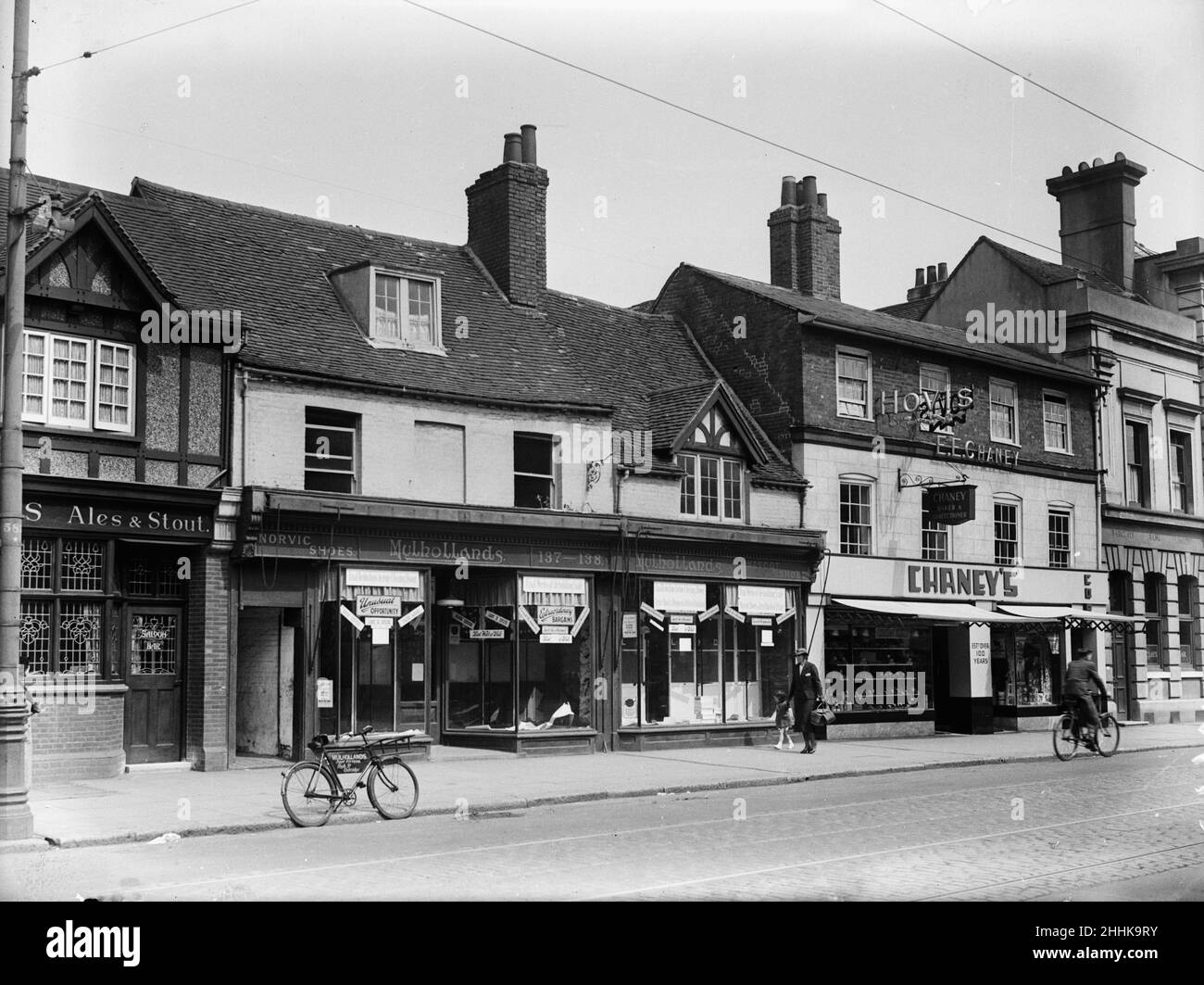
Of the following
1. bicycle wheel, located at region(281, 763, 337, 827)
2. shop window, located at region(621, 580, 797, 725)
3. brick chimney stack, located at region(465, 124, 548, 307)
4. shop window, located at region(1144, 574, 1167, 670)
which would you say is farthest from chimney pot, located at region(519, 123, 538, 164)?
shop window, located at region(1144, 574, 1167, 670)

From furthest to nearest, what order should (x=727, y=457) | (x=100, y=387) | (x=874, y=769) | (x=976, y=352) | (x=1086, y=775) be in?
(x=976, y=352)
(x=727, y=457)
(x=874, y=769)
(x=1086, y=775)
(x=100, y=387)

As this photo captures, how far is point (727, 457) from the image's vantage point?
27.1 meters

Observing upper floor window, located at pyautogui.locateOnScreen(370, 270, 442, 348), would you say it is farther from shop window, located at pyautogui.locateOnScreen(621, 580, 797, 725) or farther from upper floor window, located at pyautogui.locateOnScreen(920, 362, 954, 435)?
upper floor window, located at pyautogui.locateOnScreen(920, 362, 954, 435)

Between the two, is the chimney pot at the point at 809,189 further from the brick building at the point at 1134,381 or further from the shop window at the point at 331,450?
the shop window at the point at 331,450

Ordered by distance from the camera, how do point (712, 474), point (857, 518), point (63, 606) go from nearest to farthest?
point (63, 606) → point (712, 474) → point (857, 518)

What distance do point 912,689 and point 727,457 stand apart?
7388 mm

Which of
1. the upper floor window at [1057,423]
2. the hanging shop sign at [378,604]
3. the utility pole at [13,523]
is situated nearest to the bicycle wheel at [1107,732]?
the upper floor window at [1057,423]

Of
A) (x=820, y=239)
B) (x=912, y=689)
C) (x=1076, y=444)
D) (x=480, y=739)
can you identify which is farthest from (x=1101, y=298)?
(x=480, y=739)

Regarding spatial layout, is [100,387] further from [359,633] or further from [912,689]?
[912,689]

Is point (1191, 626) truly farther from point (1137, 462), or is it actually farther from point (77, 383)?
point (77, 383)

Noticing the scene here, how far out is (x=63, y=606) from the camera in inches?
746

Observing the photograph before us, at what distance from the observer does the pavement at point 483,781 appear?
1470cm

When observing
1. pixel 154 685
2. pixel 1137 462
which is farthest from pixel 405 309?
pixel 1137 462

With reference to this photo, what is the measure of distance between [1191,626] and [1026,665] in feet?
26.0
